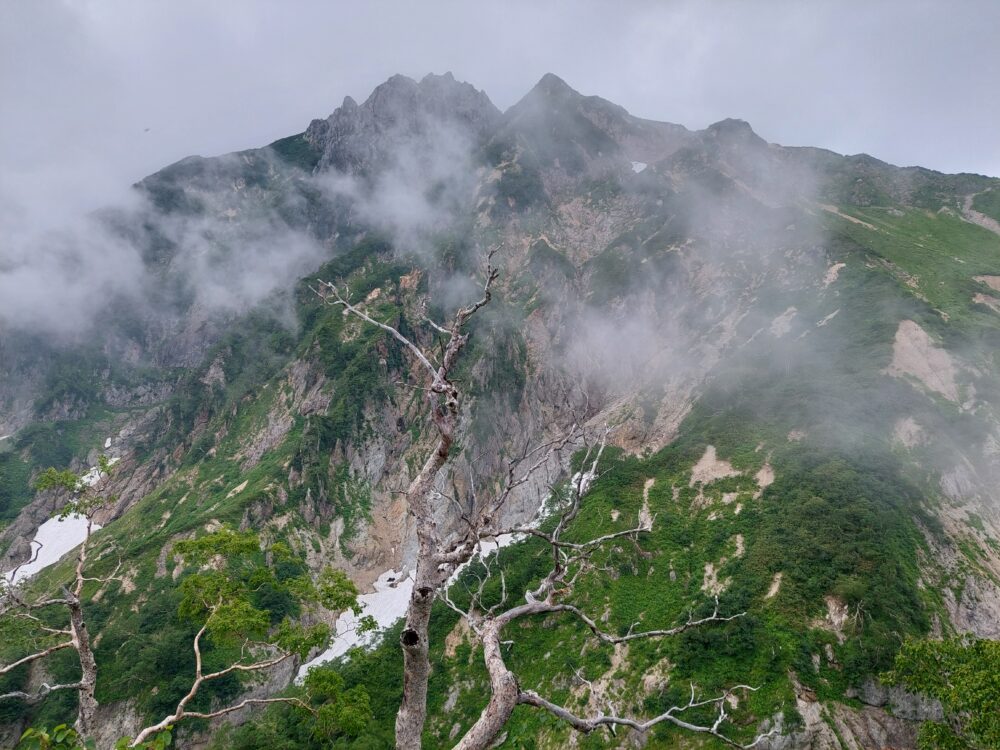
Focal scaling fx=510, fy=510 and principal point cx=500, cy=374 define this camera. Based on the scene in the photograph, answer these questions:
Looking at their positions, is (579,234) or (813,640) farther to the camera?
(579,234)

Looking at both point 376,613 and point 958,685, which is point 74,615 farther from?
point 376,613

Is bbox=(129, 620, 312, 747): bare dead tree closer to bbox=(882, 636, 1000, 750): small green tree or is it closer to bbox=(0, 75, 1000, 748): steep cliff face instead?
bbox=(0, 75, 1000, 748): steep cliff face

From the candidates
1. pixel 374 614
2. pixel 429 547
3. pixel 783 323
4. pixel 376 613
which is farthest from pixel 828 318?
pixel 429 547

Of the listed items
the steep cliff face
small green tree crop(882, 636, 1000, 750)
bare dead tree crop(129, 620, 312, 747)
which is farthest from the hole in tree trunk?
small green tree crop(882, 636, 1000, 750)

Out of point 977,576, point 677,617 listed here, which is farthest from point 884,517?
point 677,617

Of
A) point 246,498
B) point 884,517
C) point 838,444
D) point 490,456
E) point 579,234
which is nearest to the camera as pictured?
point 884,517

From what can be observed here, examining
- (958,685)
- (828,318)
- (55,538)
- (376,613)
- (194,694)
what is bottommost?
(55,538)

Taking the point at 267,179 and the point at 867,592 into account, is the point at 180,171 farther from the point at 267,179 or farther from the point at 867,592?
the point at 867,592
